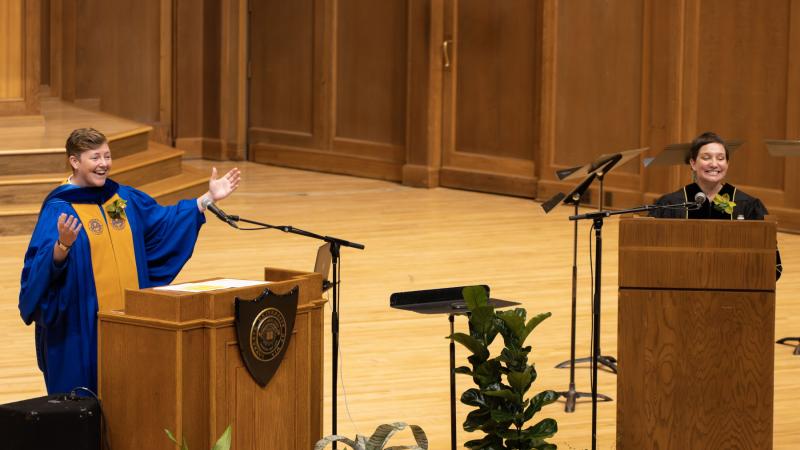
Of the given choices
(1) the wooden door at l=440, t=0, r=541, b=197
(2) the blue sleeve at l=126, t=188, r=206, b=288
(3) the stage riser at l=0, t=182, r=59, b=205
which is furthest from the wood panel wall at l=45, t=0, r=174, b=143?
(2) the blue sleeve at l=126, t=188, r=206, b=288

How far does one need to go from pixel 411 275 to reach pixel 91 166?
155 inches

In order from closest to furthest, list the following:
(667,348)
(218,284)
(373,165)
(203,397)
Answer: (203,397) → (218,284) → (667,348) → (373,165)

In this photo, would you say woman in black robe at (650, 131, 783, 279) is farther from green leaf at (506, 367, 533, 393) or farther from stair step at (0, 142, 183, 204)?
stair step at (0, 142, 183, 204)

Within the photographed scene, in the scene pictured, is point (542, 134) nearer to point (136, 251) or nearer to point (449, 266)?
point (449, 266)

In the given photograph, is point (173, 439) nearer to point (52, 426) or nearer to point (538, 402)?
point (52, 426)

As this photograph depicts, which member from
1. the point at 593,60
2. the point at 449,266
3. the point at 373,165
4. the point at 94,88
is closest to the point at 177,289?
the point at 449,266

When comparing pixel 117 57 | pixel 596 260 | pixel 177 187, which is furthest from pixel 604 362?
pixel 117 57

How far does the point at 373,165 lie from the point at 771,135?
430cm

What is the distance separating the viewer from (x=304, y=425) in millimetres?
3840

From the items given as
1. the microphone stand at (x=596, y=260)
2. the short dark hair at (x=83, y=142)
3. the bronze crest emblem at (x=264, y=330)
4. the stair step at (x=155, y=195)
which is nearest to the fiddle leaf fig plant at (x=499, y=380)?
Result: the microphone stand at (x=596, y=260)

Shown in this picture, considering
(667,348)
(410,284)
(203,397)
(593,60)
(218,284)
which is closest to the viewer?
(203,397)

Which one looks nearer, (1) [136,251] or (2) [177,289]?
(2) [177,289]

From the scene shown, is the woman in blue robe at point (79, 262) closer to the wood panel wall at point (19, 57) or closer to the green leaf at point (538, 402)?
the green leaf at point (538, 402)

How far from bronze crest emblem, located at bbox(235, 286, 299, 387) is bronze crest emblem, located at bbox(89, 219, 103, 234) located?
74cm
